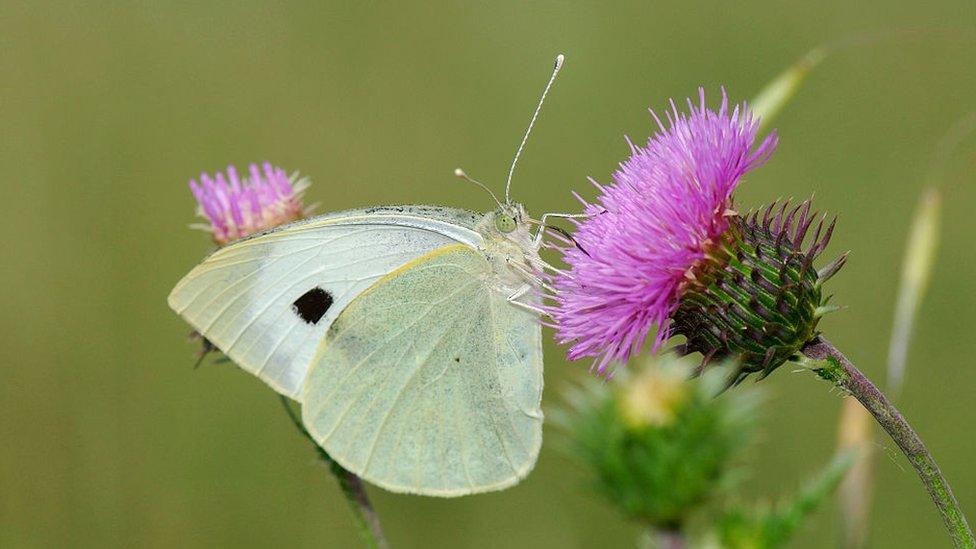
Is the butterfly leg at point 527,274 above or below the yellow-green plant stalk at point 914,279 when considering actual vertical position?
below

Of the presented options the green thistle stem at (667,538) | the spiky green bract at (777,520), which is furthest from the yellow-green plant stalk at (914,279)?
the spiky green bract at (777,520)

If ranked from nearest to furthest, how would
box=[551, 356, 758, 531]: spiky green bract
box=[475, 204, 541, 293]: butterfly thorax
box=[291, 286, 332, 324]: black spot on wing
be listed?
box=[551, 356, 758, 531]: spiky green bract < box=[475, 204, 541, 293]: butterfly thorax < box=[291, 286, 332, 324]: black spot on wing

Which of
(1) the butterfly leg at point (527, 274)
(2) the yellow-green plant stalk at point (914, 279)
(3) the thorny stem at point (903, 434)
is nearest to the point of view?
(3) the thorny stem at point (903, 434)

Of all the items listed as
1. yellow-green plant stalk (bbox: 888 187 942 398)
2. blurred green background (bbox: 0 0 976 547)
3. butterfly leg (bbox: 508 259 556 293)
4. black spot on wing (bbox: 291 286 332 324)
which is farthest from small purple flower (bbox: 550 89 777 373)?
blurred green background (bbox: 0 0 976 547)

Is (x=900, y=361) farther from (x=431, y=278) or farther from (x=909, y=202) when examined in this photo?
(x=909, y=202)

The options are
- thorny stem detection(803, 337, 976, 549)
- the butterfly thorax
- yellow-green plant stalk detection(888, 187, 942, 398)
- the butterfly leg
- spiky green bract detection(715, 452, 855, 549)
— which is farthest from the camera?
the butterfly thorax

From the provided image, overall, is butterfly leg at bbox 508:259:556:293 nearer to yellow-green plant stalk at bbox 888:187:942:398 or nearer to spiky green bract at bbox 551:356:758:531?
spiky green bract at bbox 551:356:758:531

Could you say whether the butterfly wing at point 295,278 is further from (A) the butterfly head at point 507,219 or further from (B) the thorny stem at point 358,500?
(B) the thorny stem at point 358,500
